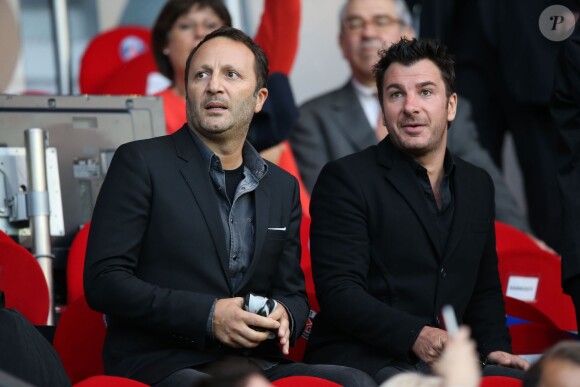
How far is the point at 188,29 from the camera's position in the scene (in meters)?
6.08

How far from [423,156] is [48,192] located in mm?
1439

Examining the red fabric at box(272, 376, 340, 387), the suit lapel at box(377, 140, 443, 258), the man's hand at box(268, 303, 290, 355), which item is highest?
the suit lapel at box(377, 140, 443, 258)

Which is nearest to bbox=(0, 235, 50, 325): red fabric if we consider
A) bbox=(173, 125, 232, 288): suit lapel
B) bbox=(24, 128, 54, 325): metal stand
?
bbox=(24, 128, 54, 325): metal stand

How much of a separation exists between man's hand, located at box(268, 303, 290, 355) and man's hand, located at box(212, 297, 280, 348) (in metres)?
0.03

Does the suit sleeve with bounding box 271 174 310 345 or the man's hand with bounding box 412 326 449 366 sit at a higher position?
the suit sleeve with bounding box 271 174 310 345

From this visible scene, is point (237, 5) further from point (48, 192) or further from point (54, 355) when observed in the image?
point (54, 355)

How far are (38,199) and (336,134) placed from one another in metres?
1.93

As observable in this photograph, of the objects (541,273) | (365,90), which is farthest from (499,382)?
(365,90)

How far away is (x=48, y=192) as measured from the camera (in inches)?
198

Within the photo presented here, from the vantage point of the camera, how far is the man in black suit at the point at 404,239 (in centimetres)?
423

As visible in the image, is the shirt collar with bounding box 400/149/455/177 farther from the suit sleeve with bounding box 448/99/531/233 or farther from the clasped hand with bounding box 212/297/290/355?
the suit sleeve with bounding box 448/99/531/233

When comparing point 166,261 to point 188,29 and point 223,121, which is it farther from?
point 188,29

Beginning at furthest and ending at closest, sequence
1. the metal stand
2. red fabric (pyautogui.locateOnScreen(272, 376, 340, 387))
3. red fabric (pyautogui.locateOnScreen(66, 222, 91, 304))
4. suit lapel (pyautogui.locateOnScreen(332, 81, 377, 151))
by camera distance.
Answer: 1. suit lapel (pyautogui.locateOnScreen(332, 81, 377, 151))
2. the metal stand
3. red fabric (pyautogui.locateOnScreen(66, 222, 91, 304))
4. red fabric (pyautogui.locateOnScreen(272, 376, 340, 387))

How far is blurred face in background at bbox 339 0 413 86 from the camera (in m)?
6.61
